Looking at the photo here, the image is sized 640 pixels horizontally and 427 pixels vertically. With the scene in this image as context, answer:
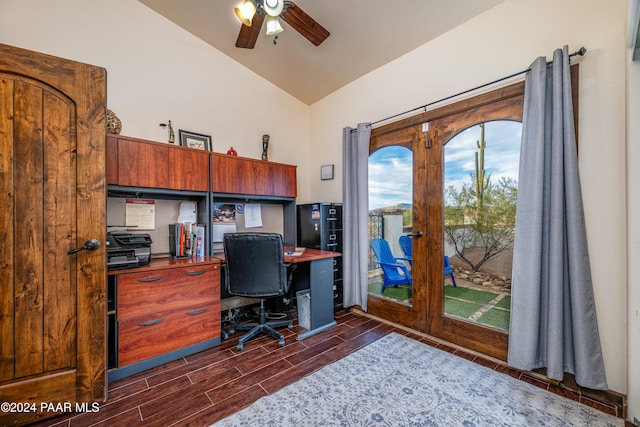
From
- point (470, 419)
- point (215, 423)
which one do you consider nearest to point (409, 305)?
point (470, 419)

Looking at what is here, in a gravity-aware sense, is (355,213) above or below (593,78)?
below

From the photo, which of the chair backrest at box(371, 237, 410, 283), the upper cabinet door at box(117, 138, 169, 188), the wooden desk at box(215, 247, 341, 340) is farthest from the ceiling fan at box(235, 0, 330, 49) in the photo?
the chair backrest at box(371, 237, 410, 283)

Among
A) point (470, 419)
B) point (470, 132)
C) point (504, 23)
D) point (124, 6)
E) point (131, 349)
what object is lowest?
point (470, 419)

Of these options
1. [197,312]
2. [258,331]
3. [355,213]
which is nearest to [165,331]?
[197,312]

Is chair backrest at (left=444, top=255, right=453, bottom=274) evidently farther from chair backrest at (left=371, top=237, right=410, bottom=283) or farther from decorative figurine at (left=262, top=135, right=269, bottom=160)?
decorative figurine at (left=262, top=135, right=269, bottom=160)

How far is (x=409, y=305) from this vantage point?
8.98 ft

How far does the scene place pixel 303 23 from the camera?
6.76 feet

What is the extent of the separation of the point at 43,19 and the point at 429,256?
3980mm

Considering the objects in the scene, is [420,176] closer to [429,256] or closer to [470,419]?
[429,256]

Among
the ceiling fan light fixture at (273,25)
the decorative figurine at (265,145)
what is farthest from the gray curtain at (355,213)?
the ceiling fan light fixture at (273,25)

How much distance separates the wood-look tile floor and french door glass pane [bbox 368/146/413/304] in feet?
1.74

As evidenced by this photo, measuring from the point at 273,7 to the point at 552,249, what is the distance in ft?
8.39

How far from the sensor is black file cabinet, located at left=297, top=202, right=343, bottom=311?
313 centimetres

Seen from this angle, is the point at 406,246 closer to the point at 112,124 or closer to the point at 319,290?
the point at 319,290
